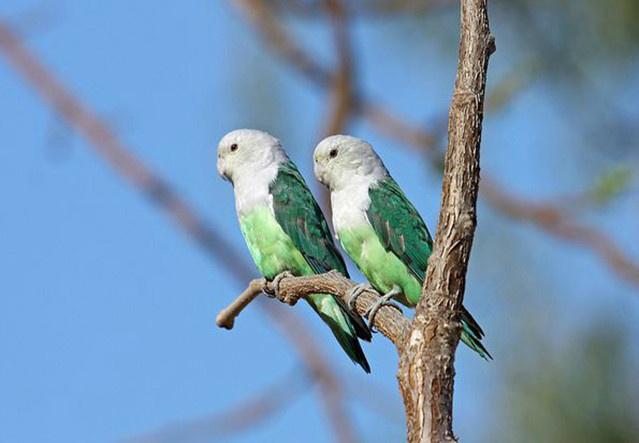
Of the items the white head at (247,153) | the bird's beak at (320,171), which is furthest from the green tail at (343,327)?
the white head at (247,153)

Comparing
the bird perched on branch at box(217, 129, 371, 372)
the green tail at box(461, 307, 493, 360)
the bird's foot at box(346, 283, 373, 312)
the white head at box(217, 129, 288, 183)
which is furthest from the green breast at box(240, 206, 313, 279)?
the bird's foot at box(346, 283, 373, 312)

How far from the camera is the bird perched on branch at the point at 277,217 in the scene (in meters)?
4.34

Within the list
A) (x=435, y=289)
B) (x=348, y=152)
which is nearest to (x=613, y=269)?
(x=348, y=152)

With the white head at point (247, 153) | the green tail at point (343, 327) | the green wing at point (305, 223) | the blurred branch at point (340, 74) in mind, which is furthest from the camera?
the blurred branch at point (340, 74)

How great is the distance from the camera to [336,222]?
411 cm

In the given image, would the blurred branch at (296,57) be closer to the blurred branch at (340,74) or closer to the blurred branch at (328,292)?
the blurred branch at (340,74)

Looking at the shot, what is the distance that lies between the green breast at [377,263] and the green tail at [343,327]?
0.46 feet

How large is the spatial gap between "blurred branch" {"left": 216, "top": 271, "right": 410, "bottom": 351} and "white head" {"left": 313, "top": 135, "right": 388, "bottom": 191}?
0.35 metres

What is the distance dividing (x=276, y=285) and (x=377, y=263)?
32 cm

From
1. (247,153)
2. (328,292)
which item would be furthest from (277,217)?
(328,292)

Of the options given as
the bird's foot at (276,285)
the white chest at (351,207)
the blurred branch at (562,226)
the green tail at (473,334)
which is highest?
the blurred branch at (562,226)

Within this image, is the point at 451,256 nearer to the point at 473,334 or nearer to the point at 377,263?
the point at 473,334

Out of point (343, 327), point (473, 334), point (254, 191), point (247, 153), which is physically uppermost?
point (247, 153)

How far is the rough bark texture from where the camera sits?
281 cm
